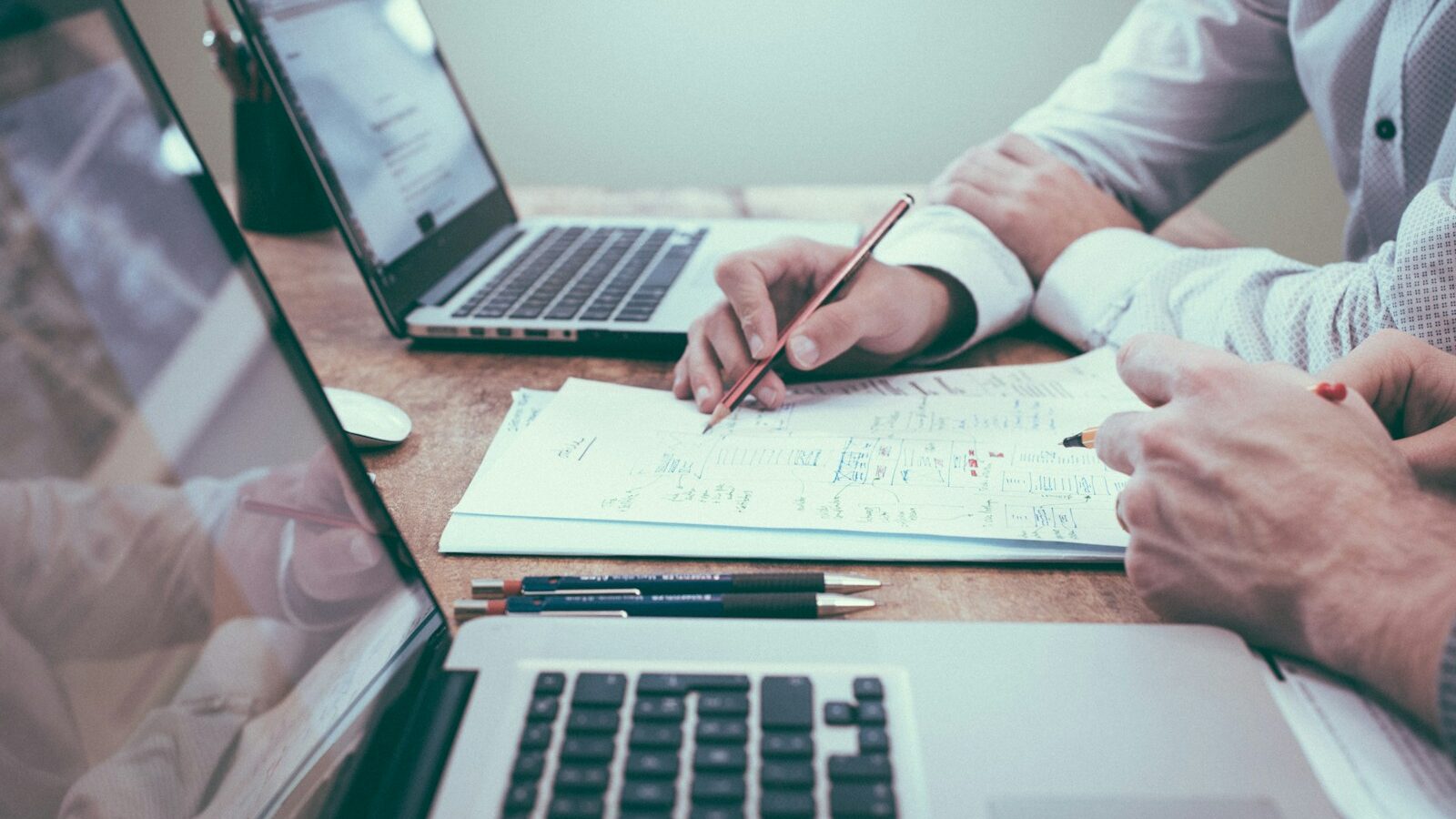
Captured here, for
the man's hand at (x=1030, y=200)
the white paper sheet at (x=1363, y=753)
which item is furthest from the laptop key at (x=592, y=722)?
the man's hand at (x=1030, y=200)

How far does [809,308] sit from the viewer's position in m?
0.65

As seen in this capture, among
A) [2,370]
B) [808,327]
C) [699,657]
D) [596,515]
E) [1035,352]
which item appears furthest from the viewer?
[1035,352]

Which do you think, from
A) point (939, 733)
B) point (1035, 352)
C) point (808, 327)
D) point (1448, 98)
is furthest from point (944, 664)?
point (1448, 98)

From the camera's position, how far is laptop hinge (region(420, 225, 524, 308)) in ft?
2.61

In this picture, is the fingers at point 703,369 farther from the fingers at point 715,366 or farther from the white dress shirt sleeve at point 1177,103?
the white dress shirt sleeve at point 1177,103

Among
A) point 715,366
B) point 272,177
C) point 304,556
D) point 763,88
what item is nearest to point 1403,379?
point 715,366

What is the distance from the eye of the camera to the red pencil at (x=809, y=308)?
23.9 inches

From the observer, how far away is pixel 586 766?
315 millimetres

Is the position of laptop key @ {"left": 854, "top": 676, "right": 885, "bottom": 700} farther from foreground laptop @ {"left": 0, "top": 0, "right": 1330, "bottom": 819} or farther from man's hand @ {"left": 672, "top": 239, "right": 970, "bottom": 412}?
man's hand @ {"left": 672, "top": 239, "right": 970, "bottom": 412}

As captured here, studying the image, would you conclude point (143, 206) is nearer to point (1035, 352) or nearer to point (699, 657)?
point (699, 657)

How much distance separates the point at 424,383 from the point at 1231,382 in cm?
54

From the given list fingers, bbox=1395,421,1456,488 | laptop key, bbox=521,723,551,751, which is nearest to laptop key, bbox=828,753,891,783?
laptop key, bbox=521,723,551,751

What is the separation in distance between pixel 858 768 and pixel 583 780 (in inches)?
3.6

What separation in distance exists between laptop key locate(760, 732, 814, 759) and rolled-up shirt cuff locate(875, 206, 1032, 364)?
45 cm
